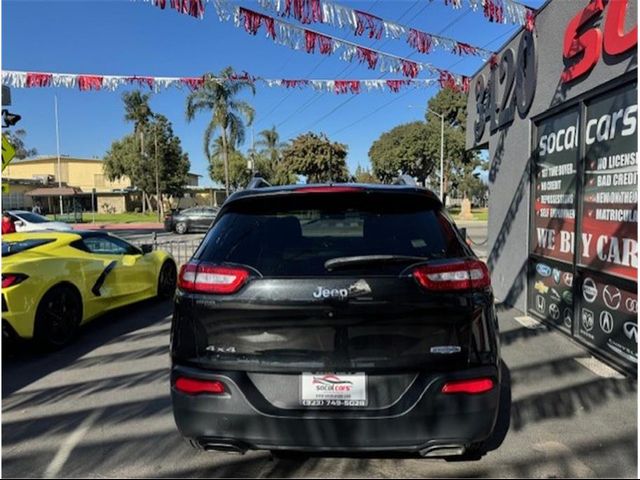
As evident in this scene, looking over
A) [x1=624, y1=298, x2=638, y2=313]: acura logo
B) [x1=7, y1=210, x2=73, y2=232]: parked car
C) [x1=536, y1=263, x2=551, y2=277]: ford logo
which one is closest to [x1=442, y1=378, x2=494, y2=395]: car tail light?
[x1=624, y1=298, x2=638, y2=313]: acura logo

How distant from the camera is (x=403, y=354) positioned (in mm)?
2615

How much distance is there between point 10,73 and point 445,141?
1625 inches

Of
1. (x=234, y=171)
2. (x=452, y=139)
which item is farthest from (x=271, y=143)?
(x=452, y=139)

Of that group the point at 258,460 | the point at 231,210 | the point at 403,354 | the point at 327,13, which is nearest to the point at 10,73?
the point at 327,13

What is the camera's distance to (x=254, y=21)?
6297mm

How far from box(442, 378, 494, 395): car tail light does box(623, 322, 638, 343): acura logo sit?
280 cm

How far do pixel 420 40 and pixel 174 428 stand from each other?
592 centimetres

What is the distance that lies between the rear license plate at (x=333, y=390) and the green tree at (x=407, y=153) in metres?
47.4

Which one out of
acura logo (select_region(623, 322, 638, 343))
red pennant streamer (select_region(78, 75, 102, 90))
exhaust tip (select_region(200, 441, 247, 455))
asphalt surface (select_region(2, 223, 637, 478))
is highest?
red pennant streamer (select_region(78, 75, 102, 90))

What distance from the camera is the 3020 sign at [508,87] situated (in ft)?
21.8

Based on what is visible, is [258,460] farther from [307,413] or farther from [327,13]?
[327,13]

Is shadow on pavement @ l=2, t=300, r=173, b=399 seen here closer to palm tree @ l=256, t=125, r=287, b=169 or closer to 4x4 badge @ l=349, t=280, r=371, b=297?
4x4 badge @ l=349, t=280, r=371, b=297

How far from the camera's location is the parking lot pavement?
3.16 meters

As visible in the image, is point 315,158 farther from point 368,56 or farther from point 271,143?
point 368,56
